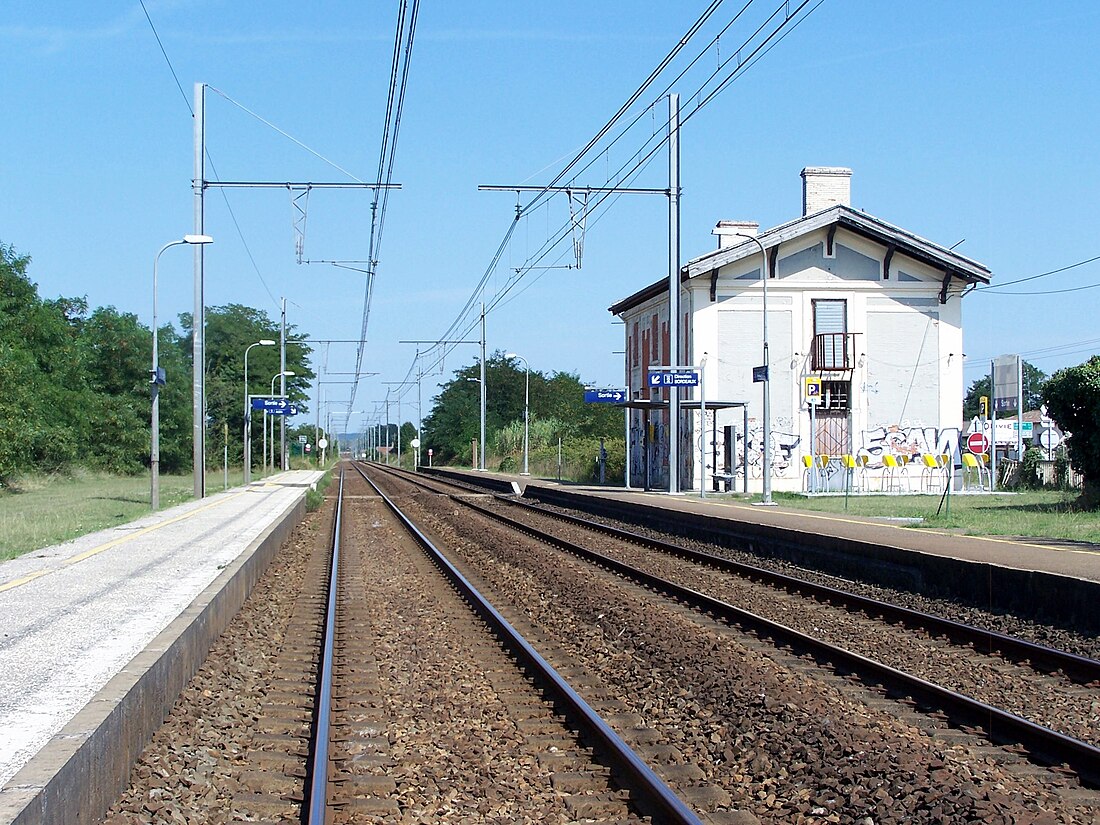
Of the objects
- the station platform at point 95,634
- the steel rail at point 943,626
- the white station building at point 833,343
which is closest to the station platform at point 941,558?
the steel rail at point 943,626

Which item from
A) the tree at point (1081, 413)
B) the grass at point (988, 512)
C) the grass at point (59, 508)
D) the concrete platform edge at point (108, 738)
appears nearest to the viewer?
the concrete platform edge at point (108, 738)

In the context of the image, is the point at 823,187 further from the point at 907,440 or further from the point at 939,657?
the point at 939,657

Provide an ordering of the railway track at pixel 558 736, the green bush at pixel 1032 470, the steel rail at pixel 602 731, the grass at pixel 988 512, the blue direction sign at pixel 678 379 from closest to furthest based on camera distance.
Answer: the steel rail at pixel 602 731 → the railway track at pixel 558 736 → the grass at pixel 988 512 → the blue direction sign at pixel 678 379 → the green bush at pixel 1032 470

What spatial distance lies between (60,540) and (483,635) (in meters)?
10.7

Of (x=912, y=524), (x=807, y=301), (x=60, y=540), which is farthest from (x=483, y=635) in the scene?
(x=807, y=301)

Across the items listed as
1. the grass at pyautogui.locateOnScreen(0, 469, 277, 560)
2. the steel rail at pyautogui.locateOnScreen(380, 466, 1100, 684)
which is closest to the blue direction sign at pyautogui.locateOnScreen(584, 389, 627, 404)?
the grass at pyautogui.locateOnScreen(0, 469, 277, 560)

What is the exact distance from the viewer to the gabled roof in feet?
145

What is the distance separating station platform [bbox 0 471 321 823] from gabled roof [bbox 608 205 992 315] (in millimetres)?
27235

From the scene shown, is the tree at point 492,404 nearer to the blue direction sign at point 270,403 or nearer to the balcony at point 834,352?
the blue direction sign at point 270,403

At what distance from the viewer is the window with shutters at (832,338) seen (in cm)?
4516

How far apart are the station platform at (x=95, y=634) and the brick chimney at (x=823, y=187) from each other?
1330 inches

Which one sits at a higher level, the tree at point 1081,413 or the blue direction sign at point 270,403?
the blue direction sign at point 270,403

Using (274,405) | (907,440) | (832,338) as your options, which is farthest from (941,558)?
(274,405)

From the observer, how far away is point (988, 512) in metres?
27.1
